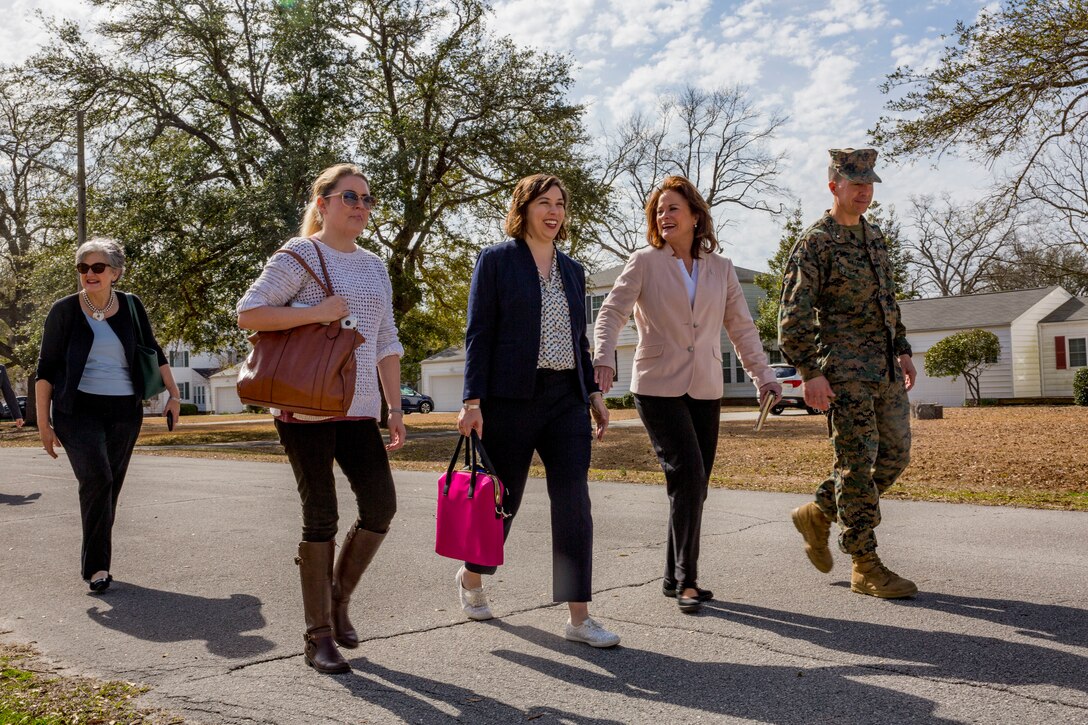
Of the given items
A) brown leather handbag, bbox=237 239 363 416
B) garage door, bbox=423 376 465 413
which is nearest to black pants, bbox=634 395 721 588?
brown leather handbag, bbox=237 239 363 416

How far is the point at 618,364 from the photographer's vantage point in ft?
152

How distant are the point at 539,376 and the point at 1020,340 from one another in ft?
121

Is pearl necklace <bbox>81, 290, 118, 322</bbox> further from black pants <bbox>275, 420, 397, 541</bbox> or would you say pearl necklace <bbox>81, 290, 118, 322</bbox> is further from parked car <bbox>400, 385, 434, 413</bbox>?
parked car <bbox>400, 385, 434, 413</bbox>

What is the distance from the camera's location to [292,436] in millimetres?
3869

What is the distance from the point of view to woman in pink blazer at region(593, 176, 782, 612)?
4738 millimetres

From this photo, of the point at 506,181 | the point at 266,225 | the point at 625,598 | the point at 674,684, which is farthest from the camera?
the point at 506,181

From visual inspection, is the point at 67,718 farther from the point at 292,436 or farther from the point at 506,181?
the point at 506,181

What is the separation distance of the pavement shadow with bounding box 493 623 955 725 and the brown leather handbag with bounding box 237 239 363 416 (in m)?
1.28

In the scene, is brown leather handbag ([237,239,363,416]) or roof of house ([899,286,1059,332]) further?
roof of house ([899,286,1059,332])

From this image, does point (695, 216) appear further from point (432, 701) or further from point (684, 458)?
point (432, 701)

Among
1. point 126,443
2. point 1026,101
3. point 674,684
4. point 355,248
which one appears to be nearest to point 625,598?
point 674,684

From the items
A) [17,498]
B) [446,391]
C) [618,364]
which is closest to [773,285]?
[618,364]

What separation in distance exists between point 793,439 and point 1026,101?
8705 mm

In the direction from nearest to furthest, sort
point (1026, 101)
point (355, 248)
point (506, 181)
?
point (355, 248) < point (1026, 101) < point (506, 181)
